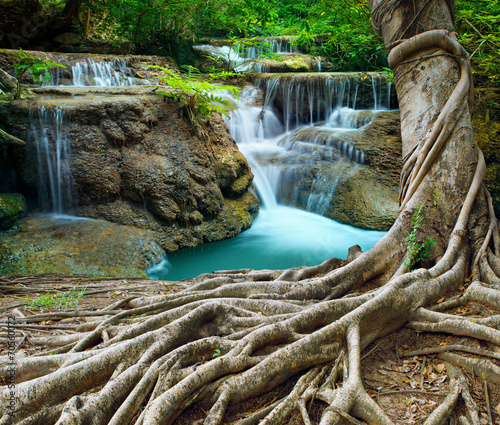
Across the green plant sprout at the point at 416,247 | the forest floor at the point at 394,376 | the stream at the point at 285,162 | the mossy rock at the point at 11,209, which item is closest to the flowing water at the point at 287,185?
the stream at the point at 285,162

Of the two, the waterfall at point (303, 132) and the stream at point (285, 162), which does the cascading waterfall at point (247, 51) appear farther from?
the waterfall at point (303, 132)

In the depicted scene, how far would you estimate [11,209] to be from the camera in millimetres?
6219

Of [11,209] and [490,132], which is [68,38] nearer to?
[11,209]

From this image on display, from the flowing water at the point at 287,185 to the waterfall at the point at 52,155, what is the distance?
2.59m

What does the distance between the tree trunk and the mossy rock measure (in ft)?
14.0

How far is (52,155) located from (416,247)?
6.78m

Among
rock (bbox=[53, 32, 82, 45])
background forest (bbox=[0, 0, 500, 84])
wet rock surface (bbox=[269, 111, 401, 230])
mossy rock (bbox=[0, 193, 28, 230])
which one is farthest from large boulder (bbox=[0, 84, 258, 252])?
rock (bbox=[53, 32, 82, 45])

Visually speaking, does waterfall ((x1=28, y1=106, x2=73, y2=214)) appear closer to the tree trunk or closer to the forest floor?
the forest floor

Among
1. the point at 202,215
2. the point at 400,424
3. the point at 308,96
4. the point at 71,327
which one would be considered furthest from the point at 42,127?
the point at 308,96

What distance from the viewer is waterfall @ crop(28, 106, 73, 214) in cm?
668

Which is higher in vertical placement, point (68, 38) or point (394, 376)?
point (68, 38)

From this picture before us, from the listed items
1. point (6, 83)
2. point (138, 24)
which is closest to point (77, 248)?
point (6, 83)

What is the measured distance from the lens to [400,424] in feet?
6.00

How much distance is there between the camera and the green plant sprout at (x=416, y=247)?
3.16 meters
